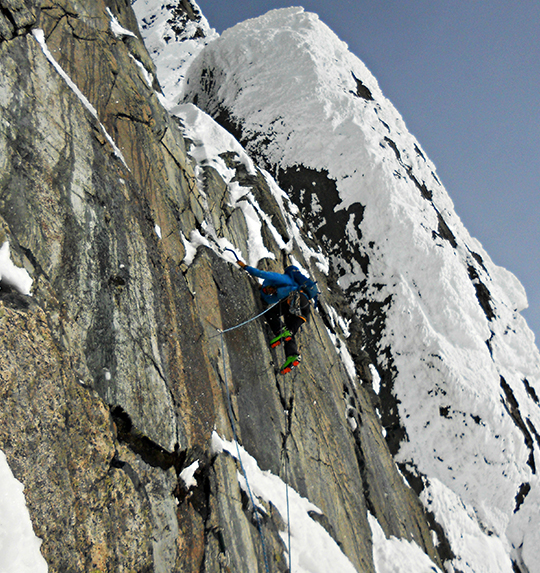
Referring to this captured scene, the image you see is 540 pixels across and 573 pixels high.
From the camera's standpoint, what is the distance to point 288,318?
628 cm

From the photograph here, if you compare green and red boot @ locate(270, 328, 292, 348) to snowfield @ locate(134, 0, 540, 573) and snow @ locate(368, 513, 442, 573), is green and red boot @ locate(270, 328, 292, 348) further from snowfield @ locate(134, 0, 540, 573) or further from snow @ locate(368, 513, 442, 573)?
snow @ locate(368, 513, 442, 573)

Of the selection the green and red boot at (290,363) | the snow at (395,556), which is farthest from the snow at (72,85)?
the snow at (395,556)

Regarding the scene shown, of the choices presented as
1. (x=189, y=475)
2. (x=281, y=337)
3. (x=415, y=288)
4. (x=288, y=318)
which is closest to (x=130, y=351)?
(x=189, y=475)

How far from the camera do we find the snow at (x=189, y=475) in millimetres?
3625

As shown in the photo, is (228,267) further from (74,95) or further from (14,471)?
(14,471)

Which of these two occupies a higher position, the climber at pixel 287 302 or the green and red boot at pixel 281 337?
the climber at pixel 287 302

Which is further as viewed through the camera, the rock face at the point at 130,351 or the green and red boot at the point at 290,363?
the green and red boot at the point at 290,363

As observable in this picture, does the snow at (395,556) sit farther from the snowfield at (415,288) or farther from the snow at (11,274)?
the snow at (11,274)

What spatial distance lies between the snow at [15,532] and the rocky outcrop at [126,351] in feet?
0.31

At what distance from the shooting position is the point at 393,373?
37.1 feet

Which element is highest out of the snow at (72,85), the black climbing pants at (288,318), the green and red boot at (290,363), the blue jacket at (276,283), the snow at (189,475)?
the snow at (72,85)

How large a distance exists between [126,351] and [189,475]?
1.44 metres

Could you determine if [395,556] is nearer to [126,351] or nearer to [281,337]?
[281,337]

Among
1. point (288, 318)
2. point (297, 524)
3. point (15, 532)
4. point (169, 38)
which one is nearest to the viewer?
point (15, 532)
